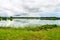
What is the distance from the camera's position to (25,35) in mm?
21734

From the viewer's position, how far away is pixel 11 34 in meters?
22.2

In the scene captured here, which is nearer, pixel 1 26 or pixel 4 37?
pixel 4 37

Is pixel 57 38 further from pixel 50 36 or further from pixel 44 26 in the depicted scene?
pixel 44 26

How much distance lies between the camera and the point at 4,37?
837 inches

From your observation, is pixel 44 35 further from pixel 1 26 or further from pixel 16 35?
pixel 1 26

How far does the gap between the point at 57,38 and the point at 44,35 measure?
4.56 ft

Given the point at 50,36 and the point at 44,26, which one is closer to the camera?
the point at 50,36

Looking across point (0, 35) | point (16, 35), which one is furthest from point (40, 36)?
point (0, 35)

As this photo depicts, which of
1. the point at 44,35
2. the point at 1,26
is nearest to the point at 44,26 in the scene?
the point at 1,26

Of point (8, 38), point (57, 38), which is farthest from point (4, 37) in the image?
point (57, 38)

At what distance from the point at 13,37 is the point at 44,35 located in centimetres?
312

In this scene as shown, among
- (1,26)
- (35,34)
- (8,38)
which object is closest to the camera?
(8,38)

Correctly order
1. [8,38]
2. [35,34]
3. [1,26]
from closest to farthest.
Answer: [8,38]
[35,34]
[1,26]

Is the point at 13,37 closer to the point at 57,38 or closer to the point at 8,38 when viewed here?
the point at 8,38
